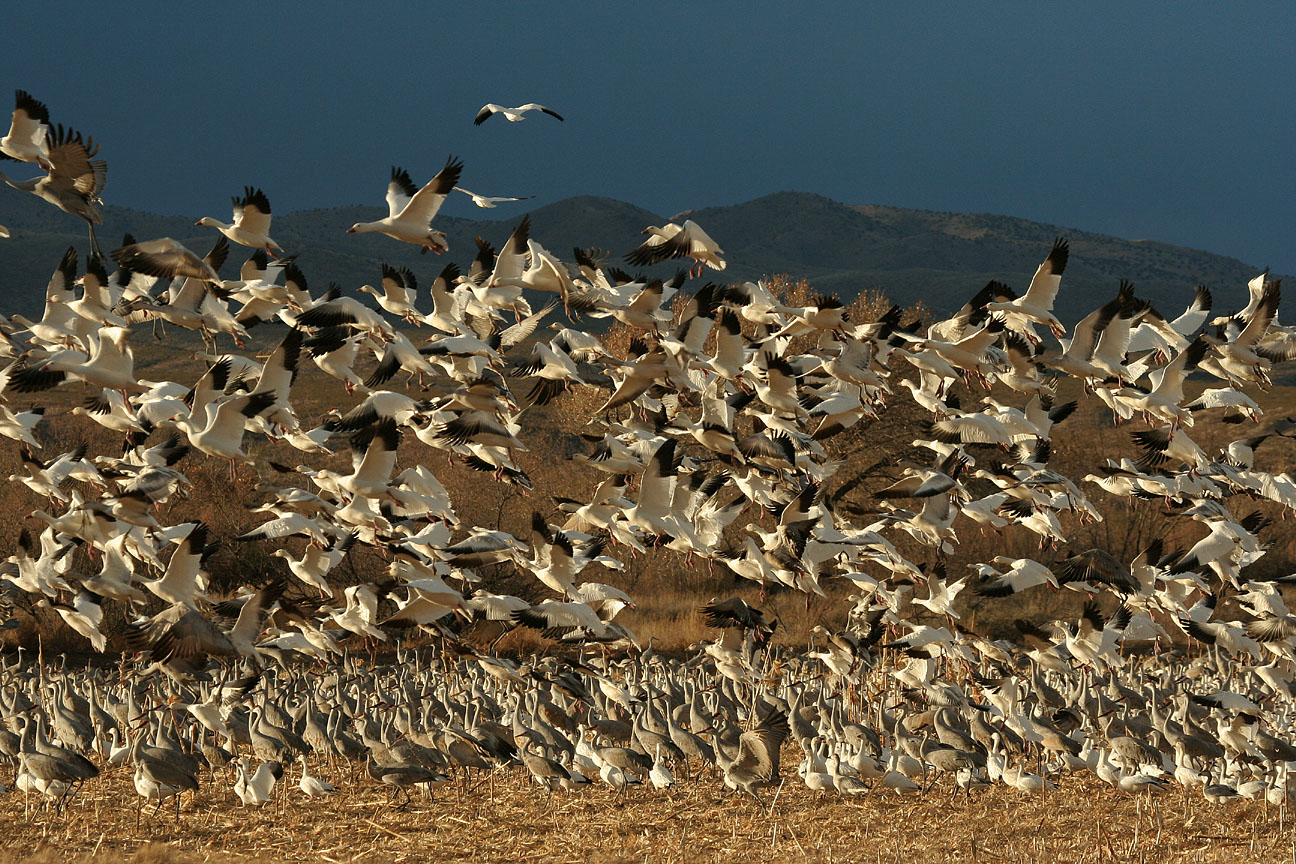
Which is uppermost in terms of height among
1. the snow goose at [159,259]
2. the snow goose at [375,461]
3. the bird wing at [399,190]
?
the bird wing at [399,190]

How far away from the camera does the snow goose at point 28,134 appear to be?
11.7m

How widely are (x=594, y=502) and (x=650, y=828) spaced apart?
12.2 feet

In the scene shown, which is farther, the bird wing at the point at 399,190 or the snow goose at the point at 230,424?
the bird wing at the point at 399,190

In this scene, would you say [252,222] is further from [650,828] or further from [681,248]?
[650,828]

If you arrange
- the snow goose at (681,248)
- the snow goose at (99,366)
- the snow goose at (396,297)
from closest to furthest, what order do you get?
the snow goose at (99,366), the snow goose at (681,248), the snow goose at (396,297)

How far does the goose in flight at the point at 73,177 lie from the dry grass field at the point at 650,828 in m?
5.55

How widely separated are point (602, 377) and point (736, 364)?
2.89 metres

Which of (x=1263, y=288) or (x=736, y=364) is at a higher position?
(x=1263, y=288)

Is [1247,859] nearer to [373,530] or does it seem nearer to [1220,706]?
[1220,706]

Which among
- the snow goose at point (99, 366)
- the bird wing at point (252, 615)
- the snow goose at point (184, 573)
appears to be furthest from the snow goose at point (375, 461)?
the snow goose at point (99, 366)

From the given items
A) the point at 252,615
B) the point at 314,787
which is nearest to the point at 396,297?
the point at 252,615

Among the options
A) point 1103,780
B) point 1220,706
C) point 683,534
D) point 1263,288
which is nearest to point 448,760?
point 683,534

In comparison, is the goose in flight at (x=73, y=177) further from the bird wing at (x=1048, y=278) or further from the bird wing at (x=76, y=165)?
the bird wing at (x=1048, y=278)

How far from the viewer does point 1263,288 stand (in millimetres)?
14180
